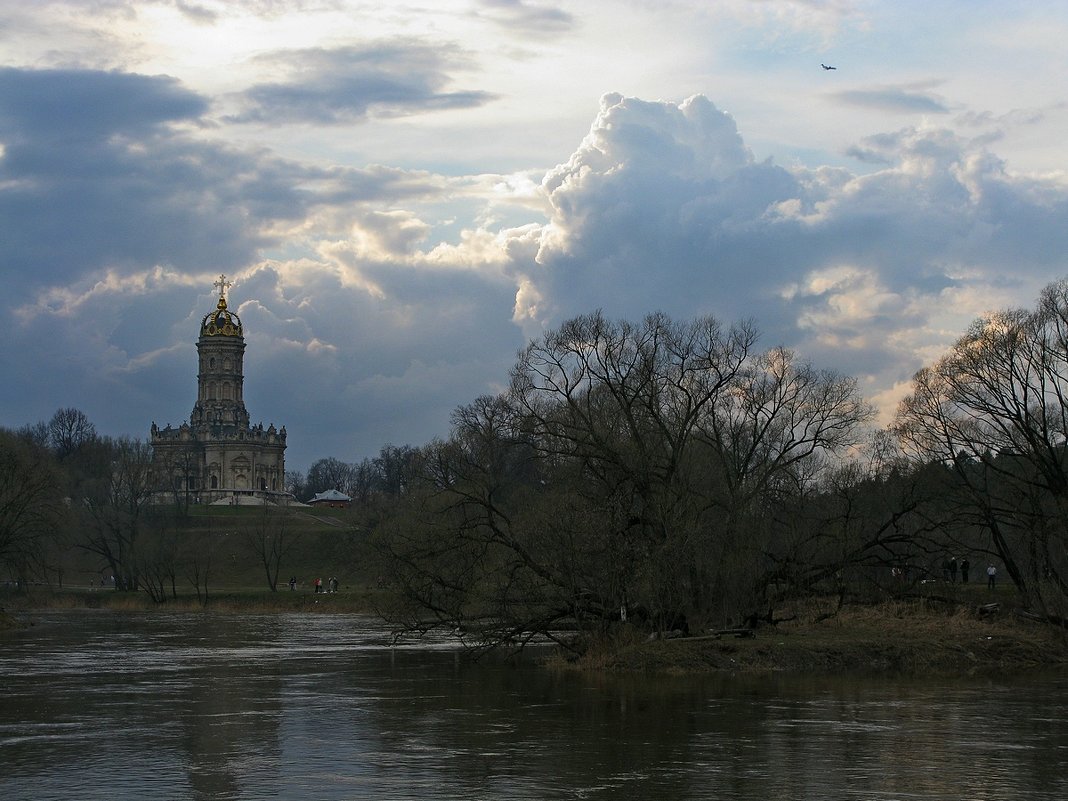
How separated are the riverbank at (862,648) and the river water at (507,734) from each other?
5.68ft

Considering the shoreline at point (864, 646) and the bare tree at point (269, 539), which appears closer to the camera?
the shoreline at point (864, 646)

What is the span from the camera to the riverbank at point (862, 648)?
37.1 m

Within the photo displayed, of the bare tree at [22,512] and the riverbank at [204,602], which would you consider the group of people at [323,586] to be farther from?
the bare tree at [22,512]

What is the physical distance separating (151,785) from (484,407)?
65709 millimetres

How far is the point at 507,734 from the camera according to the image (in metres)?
25.7

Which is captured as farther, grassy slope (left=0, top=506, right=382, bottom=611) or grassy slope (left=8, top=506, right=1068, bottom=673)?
grassy slope (left=0, top=506, right=382, bottom=611)

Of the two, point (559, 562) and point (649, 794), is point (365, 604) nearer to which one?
point (559, 562)

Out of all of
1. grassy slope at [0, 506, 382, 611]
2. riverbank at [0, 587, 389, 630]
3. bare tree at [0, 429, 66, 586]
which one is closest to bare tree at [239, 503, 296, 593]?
grassy slope at [0, 506, 382, 611]

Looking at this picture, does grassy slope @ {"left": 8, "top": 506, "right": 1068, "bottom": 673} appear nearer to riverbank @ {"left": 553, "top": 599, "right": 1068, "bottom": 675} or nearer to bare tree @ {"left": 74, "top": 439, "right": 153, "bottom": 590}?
riverbank @ {"left": 553, "top": 599, "right": 1068, "bottom": 675}

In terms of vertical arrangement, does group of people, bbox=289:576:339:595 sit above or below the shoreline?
above

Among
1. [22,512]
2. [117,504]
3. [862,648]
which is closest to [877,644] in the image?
[862,648]

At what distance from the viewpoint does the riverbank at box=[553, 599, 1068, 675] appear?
37125mm

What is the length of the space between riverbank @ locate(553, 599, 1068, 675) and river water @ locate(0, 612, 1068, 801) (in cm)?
173

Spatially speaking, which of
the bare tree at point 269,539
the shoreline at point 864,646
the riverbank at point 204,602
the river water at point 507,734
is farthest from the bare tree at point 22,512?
the bare tree at point 269,539
